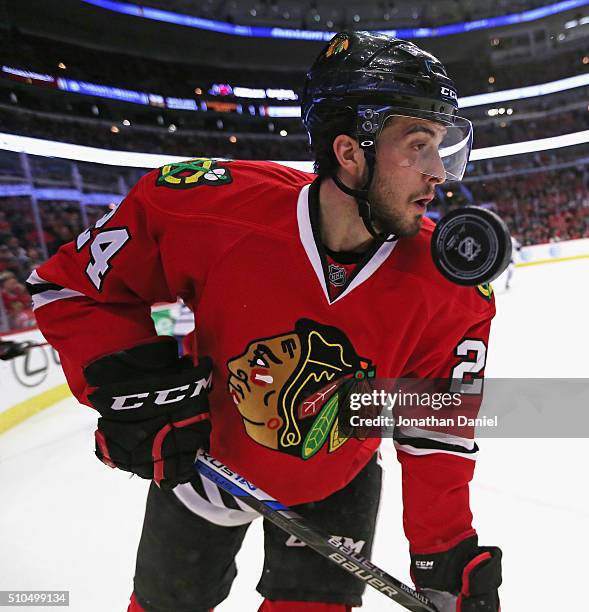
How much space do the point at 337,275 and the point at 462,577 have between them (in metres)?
0.59

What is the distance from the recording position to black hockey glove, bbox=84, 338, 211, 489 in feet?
2.85

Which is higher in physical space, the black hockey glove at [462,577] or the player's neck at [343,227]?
the player's neck at [343,227]

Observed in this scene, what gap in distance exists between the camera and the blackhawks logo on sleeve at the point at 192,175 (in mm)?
969

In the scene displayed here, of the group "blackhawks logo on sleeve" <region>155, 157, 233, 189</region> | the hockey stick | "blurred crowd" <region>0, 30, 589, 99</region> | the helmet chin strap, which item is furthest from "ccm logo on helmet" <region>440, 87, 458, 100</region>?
"blurred crowd" <region>0, 30, 589, 99</region>

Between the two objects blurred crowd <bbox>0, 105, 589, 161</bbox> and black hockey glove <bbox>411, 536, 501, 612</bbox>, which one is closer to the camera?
black hockey glove <bbox>411, 536, 501, 612</bbox>

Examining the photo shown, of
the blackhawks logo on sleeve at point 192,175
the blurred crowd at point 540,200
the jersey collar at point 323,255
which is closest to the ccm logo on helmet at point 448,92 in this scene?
the jersey collar at point 323,255

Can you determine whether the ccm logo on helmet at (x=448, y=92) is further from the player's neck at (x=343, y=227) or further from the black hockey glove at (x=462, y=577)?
the black hockey glove at (x=462, y=577)

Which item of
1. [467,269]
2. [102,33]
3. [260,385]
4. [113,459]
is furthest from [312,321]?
[102,33]

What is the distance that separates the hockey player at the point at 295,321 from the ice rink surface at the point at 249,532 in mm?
647

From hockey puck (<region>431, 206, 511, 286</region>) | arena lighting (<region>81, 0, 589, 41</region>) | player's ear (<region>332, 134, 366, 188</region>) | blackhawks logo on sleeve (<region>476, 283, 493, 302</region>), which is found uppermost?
arena lighting (<region>81, 0, 589, 41</region>)

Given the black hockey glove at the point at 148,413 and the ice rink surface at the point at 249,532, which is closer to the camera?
the black hockey glove at the point at 148,413

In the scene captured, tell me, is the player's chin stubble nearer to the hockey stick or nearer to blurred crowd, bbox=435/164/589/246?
the hockey stick

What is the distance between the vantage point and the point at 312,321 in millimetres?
895

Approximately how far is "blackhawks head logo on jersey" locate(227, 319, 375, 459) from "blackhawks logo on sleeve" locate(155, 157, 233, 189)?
319mm
